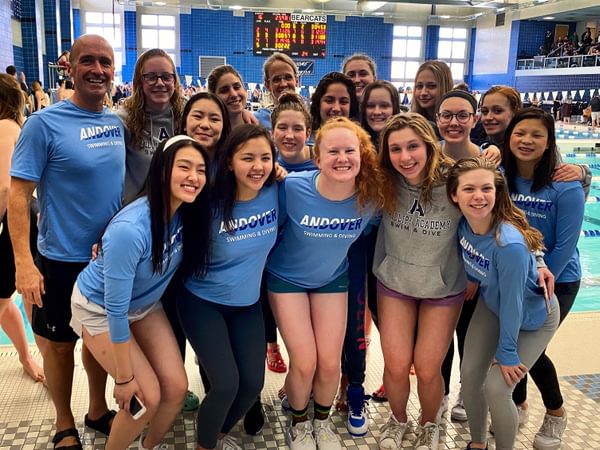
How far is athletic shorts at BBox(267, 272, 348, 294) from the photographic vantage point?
7.79 feet

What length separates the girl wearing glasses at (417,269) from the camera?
228 cm

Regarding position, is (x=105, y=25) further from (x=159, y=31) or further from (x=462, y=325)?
(x=462, y=325)

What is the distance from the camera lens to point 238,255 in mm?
2197

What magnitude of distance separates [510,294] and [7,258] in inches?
92.7

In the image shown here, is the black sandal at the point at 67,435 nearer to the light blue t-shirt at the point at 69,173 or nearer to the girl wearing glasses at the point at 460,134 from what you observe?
the light blue t-shirt at the point at 69,173

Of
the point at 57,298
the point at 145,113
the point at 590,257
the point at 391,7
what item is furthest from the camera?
the point at 391,7

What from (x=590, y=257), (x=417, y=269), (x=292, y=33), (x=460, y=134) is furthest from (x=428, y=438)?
(x=292, y=33)

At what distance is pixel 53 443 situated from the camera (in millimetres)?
2404

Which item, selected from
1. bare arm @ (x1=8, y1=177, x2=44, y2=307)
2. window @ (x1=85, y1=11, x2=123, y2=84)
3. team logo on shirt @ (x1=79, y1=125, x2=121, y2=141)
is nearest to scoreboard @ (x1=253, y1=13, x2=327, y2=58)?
window @ (x1=85, y1=11, x2=123, y2=84)

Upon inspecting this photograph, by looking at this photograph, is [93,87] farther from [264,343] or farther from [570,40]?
[570,40]

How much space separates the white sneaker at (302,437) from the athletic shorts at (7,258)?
1.57 m

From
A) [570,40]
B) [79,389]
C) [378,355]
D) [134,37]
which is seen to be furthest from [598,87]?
[79,389]

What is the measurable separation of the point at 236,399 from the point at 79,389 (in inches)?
43.5

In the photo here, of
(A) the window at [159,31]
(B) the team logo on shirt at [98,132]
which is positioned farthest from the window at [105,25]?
(B) the team logo on shirt at [98,132]
